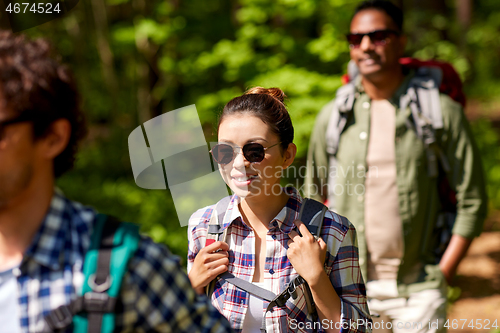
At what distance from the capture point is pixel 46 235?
136cm

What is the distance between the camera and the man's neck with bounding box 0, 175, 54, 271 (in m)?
1.37

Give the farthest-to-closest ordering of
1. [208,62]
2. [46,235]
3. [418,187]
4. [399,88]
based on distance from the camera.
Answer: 1. [208,62]
2. [399,88]
3. [418,187]
4. [46,235]

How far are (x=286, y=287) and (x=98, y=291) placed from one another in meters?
0.90

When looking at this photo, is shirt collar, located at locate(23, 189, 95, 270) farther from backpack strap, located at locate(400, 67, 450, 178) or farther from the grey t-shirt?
backpack strap, located at locate(400, 67, 450, 178)

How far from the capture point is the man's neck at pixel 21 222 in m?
1.37

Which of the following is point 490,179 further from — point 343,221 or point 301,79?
point 343,221

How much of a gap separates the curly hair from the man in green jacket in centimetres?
227

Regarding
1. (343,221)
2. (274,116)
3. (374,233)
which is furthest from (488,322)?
(274,116)

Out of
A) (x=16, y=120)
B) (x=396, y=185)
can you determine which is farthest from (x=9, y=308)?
(x=396, y=185)

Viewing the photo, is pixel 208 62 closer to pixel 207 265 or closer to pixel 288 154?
pixel 288 154

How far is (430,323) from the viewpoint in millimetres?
3055

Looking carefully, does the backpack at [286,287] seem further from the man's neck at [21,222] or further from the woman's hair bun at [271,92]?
the man's neck at [21,222]

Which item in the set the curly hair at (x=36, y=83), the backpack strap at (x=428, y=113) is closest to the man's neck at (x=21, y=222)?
the curly hair at (x=36, y=83)

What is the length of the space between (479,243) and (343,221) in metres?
6.43
